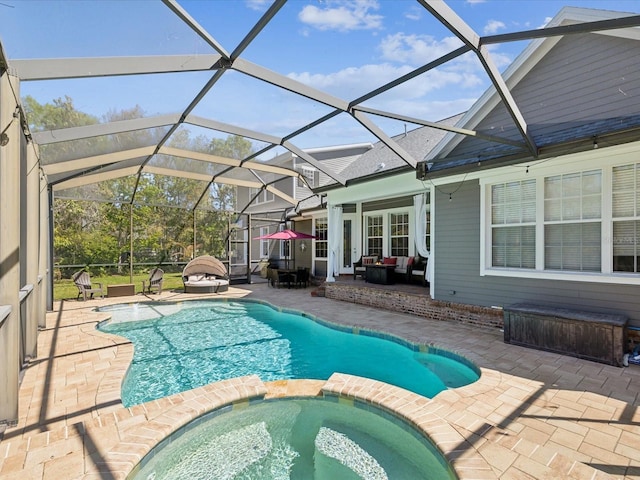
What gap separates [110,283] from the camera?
49.7 feet

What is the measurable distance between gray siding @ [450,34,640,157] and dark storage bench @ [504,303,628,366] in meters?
3.54

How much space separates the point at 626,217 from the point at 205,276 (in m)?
13.4

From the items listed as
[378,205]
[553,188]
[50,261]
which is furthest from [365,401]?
[50,261]

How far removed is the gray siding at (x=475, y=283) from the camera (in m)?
5.82

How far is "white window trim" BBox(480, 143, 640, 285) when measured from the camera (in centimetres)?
572

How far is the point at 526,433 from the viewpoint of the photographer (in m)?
3.39

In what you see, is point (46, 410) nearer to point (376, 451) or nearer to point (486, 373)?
point (376, 451)

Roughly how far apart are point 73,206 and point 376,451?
19.4 m

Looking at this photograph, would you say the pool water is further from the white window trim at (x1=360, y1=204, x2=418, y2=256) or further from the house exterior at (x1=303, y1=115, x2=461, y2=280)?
the white window trim at (x1=360, y1=204, x2=418, y2=256)

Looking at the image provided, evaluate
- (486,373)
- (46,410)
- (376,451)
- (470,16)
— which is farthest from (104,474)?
(470,16)

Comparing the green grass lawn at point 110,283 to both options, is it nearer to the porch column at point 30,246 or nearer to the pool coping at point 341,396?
the porch column at point 30,246

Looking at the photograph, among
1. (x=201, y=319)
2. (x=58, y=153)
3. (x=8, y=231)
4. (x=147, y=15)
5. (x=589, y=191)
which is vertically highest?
(x=147, y=15)

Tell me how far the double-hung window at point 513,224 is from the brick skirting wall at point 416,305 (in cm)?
125

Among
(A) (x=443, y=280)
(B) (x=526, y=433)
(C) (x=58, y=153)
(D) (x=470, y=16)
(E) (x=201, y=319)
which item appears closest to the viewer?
(B) (x=526, y=433)
